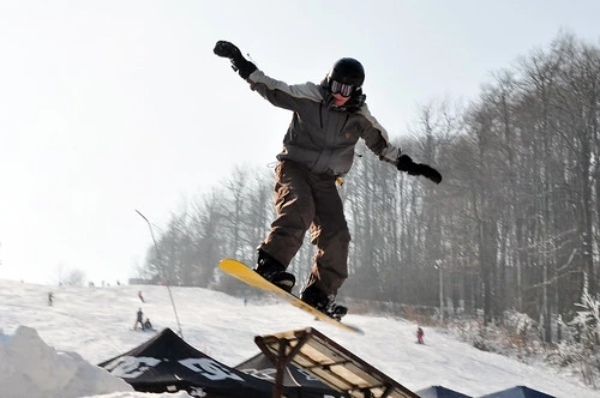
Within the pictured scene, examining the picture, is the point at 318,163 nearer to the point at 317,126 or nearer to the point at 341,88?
the point at 317,126

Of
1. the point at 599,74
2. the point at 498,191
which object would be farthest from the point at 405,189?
the point at 599,74

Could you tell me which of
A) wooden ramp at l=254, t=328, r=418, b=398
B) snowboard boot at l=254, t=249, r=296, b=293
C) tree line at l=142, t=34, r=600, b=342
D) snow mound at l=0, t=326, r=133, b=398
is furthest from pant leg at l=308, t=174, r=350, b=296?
tree line at l=142, t=34, r=600, b=342

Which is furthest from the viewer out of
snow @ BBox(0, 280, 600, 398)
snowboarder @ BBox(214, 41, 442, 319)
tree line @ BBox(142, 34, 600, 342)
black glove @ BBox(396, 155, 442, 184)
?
tree line @ BBox(142, 34, 600, 342)

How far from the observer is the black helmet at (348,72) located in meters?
4.79

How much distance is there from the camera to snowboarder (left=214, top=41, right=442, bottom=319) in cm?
480

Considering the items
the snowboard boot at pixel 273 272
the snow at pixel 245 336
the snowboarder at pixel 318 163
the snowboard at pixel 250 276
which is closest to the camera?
the snowboard at pixel 250 276

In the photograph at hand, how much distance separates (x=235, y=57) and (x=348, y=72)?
0.76m

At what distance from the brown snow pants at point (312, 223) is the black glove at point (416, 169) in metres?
0.53

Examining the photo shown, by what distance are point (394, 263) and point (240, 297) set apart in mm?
10601

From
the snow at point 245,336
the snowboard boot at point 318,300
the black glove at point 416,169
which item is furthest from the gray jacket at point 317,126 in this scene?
the snow at point 245,336

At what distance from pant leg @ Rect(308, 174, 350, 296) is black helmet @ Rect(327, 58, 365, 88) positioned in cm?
73

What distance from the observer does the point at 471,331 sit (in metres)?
32.2

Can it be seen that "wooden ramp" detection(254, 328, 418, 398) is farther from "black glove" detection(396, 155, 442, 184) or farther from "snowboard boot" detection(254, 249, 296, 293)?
"black glove" detection(396, 155, 442, 184)

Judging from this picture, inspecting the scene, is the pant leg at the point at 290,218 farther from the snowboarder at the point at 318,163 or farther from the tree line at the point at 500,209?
the tree line at the point at 500,209
